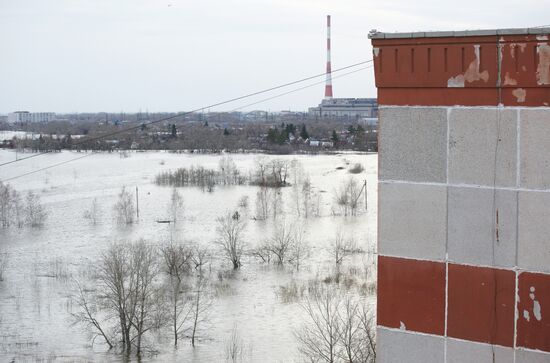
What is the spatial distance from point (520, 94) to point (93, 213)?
16248mm

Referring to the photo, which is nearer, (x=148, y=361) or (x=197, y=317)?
(x=148, y=361)

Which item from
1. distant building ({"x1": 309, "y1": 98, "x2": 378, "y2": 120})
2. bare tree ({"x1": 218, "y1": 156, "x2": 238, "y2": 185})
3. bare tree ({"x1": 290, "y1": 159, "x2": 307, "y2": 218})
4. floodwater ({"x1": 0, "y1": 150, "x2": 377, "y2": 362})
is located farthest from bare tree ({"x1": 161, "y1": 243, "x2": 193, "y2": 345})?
distant building ({"x1": 309, "y1": 98, "x2": 378, "y2": 120})

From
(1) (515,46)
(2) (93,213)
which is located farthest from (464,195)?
(2) (93,213)

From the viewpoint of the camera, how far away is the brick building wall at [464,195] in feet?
6.06

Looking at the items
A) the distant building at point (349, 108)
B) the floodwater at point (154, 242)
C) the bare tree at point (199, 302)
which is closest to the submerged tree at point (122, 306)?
the floodwater at point (154, 242)

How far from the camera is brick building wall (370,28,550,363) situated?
1.85m

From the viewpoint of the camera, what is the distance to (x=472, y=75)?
1889 mm

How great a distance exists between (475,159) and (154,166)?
2648cm

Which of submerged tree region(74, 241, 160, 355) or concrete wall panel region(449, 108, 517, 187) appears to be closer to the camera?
concrete wall panel region(449, 108, 517, 187)

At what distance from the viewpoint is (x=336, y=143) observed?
36594mm

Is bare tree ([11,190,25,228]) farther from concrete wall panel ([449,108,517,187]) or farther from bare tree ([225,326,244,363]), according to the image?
concrete wall panel ([449,108,517,187])

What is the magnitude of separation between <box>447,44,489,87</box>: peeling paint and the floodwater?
726 cm

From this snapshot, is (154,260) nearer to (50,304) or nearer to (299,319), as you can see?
(50,304)

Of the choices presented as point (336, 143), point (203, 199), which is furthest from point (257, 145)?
point (203, 199)
